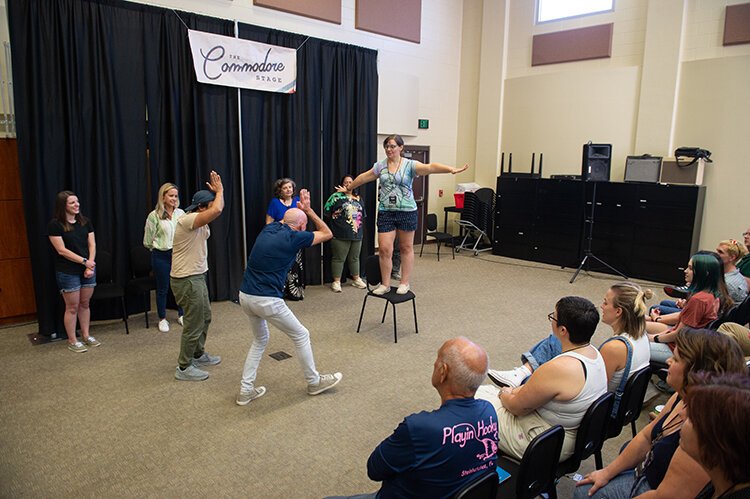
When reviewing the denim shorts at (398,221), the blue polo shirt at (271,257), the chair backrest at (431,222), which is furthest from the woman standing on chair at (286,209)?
the chair backrest at (431,222)

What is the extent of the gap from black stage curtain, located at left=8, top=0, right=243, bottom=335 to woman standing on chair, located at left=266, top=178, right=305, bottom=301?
21.1 inches

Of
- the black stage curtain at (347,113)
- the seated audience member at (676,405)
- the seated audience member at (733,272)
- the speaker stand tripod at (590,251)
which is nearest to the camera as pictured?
the seated audience member at (676,405)

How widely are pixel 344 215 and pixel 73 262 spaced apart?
319 cm

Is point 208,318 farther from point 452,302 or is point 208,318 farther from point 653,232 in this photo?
point 653,232

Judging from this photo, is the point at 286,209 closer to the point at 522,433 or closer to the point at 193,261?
the point at 193,261

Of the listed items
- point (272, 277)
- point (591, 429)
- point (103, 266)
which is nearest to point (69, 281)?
point (103, 266)

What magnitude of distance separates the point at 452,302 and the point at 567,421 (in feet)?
13.1

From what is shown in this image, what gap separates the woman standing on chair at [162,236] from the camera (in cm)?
486

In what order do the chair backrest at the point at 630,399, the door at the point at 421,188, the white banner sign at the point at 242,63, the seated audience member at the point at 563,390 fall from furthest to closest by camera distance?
1. the door at the point at 421,188
2. the white banner sign at the point at 242,63
3. the chair backrest at the point at 630,399
4. the seated audience member at the point at 563,390

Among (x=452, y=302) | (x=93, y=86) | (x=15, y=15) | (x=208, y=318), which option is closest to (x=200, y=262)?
(x=208, y=318)

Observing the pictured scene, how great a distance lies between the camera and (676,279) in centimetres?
727

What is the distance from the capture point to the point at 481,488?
1.68 metres

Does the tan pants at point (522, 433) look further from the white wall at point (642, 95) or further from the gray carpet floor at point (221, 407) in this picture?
the white wall at point (642, 95)

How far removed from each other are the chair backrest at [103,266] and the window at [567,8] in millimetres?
7740
